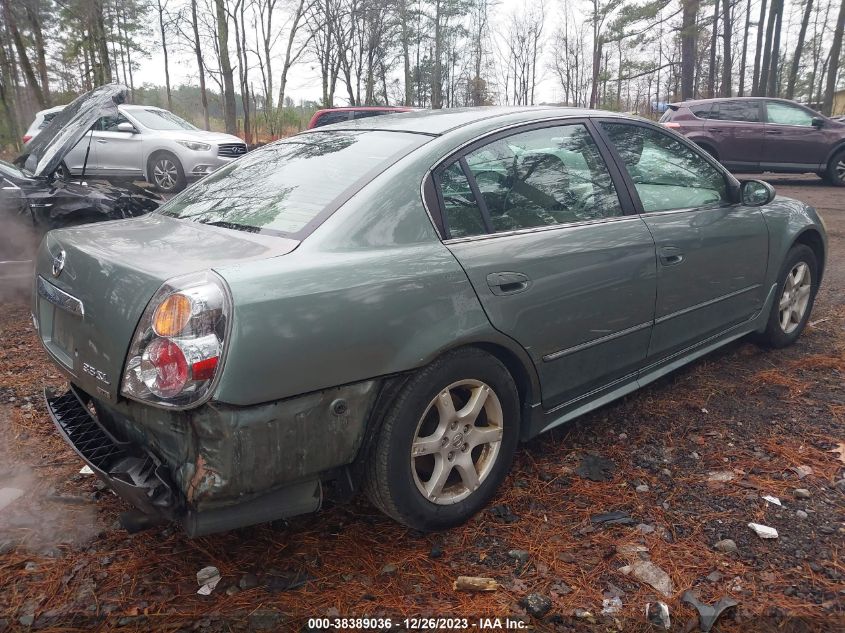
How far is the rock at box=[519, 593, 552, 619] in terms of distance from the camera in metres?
2.02

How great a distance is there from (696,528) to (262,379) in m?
1.78

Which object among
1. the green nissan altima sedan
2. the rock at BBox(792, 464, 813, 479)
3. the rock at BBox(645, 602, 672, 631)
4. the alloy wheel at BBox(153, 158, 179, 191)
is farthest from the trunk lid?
the alloy wheel at BBox(153, 158, 179, 191)

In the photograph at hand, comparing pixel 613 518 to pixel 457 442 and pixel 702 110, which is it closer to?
pixel 457 442

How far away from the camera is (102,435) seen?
86.6 inches

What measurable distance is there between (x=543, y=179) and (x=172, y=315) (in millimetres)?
1729

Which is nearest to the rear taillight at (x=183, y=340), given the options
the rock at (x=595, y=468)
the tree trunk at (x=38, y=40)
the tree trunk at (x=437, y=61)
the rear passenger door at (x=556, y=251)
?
the rear passenger door at (x=556, y=251)

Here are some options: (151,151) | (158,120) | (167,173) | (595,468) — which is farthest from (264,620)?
(158,120)

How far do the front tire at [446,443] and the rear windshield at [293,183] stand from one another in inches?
28.1

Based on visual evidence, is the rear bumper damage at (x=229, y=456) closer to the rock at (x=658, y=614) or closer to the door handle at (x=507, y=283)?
the door handle at (x=507, y=283)

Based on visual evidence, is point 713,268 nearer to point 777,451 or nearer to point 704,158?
point 704,158

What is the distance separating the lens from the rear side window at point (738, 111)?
1230cm

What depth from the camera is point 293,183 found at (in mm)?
2551

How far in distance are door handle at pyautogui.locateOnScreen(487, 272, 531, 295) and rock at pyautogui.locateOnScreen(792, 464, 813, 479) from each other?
154 centimetres

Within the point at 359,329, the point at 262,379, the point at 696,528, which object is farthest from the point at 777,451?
the point at 262,379
